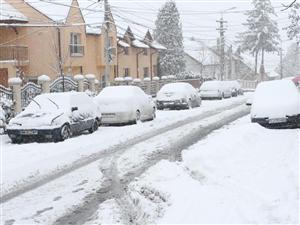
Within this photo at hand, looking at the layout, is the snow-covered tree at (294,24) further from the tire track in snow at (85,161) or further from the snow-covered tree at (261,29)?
the snow-covered tree at (261,29)

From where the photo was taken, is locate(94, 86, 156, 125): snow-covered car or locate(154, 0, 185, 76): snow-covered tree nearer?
locate(94, 86, 156, 125): snow-covered car

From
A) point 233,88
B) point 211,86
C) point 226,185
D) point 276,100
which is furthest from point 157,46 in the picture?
point 226,185

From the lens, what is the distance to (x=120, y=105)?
22.2 metres

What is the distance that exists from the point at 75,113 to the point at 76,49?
27.1 meters

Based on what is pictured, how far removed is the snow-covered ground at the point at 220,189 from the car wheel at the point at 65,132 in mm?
4751

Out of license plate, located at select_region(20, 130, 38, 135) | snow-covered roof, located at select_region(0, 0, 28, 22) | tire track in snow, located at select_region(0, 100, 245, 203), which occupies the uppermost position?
snow-covered roof, located at select_region(0, 0, 28, 22)

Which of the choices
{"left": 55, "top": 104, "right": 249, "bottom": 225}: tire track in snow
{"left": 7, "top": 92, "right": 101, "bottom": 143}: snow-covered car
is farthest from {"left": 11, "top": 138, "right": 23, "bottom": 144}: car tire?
{"left": 55, "top": 104, "right": 249, "bottom": 225}: tire track in snow

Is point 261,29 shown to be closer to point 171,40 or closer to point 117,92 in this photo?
point 171,40

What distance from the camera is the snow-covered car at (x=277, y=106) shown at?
18.6 meters

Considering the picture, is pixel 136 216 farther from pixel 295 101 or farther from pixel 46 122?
pixel 295 101

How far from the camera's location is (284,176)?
31.9 ft

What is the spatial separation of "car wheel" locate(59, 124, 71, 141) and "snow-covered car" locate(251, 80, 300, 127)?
595cm

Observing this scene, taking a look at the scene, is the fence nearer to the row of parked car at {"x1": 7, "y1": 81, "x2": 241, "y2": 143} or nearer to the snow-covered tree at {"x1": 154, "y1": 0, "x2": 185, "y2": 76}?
the row of parked car at {"x1": 7, "y1": 81, "x2": 241, "y2": 143}

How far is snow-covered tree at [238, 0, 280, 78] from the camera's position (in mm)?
82750
